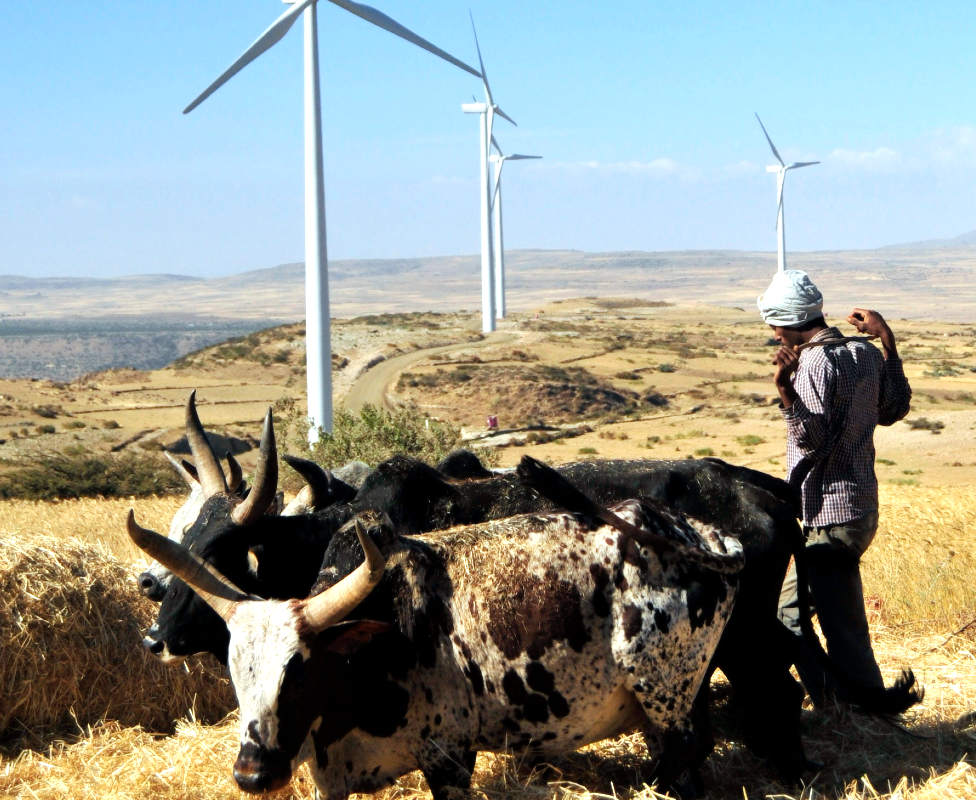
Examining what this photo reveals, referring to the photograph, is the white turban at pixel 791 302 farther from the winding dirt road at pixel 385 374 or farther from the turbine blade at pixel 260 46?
the winding dirt road at pixel 385 374

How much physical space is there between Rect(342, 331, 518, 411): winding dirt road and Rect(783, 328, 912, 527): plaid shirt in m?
33.1

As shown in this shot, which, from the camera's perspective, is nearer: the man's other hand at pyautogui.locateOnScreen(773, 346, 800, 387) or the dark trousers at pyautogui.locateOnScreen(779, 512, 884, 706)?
the man's other hand at pyautogui.locateOnScreen(773, 346, 800, 387)

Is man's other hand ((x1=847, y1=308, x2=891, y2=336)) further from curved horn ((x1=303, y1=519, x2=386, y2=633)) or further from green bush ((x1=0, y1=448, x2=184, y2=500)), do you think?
green bush ((x1=0, y1=448, x2=184, y2=500))

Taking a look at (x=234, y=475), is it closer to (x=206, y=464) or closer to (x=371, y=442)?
(x=206, y=464)

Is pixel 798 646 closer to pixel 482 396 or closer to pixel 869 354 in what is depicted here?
pixel 869 354

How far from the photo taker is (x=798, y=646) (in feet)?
19.7

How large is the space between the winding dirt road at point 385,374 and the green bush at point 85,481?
1621 cm

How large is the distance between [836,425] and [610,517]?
1.60 m

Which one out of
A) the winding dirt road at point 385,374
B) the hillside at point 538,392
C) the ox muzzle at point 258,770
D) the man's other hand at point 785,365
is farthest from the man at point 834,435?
the winding dirt road at point 385,374

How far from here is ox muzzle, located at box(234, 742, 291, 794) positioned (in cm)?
430

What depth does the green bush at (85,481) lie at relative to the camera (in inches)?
819

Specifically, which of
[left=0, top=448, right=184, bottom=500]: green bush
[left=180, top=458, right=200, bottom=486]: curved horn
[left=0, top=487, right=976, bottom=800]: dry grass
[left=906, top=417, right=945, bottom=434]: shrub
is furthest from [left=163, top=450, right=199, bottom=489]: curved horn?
[left=906, top=417, right=945, bottom=434]: shrub

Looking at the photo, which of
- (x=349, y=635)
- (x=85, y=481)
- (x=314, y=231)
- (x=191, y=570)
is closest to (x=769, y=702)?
(x=349, y=635)

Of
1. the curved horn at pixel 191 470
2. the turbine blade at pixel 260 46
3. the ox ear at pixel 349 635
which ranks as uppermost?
the turbine blade at pixel 260 46
